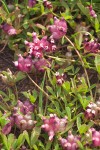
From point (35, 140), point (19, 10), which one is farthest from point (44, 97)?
point (19, 10)

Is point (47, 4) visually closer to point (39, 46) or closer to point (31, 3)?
point (31, 3)

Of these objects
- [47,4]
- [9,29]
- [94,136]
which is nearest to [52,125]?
[94,136]

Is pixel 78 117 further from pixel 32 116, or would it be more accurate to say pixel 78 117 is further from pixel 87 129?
pixel 32 116

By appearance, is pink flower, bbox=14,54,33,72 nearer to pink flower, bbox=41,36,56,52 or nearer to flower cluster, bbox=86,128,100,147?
pink flower, bbox=41,36,56,52

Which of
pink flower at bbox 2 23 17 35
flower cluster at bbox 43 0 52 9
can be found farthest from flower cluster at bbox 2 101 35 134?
flower cluster at bbox 43 0 52 9

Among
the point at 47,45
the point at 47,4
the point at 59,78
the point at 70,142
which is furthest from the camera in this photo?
the point at 47,4

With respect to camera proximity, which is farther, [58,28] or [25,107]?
[58,28]
